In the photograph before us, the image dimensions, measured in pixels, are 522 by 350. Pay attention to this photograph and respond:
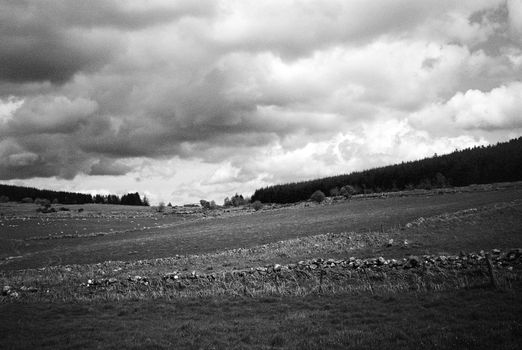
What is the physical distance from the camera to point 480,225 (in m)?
37.2

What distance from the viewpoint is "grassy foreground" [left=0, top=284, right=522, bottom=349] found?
11.7 m

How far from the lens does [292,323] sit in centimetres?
1424

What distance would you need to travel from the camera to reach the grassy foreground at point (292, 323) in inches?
461

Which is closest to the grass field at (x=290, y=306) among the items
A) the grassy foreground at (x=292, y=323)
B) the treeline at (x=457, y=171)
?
the grassy foreground at (x=292, y=323)

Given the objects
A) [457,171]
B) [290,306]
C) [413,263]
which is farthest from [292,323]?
[457,171]

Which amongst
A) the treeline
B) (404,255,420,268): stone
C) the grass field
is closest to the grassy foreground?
the grass field

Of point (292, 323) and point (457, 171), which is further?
point (457, 171)

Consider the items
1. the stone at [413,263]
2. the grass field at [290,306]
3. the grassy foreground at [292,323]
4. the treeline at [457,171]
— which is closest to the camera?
the grassy foreground at [292,323]

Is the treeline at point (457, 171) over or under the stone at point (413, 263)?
over

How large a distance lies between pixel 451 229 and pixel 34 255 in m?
58.9

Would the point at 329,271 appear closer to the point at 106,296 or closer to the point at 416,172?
the point at 106,296

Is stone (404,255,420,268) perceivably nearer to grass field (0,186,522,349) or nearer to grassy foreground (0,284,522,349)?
grass field (0,186,522,349)

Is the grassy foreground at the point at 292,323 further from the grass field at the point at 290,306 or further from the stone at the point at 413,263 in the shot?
the stone at the point at 413,263

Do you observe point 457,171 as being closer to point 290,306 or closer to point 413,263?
point 413,263
